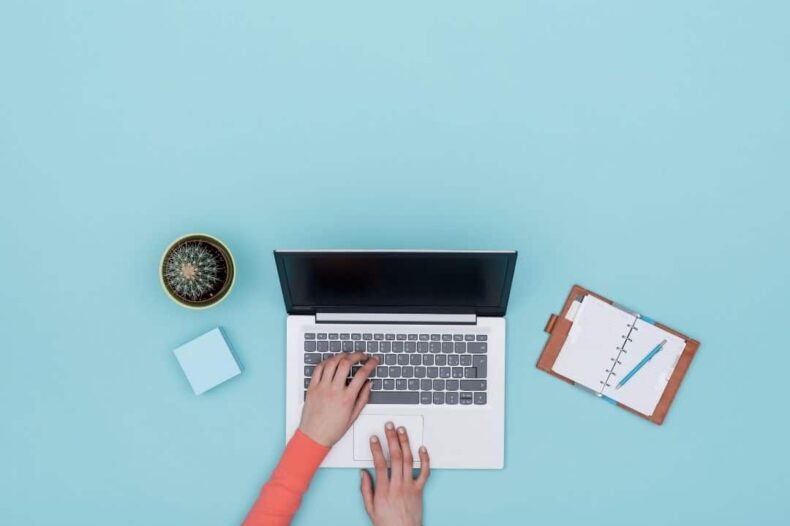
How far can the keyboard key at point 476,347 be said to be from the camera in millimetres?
1056

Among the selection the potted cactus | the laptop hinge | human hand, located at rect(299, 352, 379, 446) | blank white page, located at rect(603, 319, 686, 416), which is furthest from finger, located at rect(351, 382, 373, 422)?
blank white page, located at rect(603, 319, 686, 416)

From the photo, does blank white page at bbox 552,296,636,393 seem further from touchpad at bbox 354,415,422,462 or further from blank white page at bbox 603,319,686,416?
touchpad at bbox 354,415,422,462

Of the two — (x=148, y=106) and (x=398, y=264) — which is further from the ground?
(x=148, y=106)

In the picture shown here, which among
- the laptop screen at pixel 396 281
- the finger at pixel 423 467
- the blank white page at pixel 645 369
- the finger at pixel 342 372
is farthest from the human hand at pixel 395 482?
the blank white page at pixel 645 369

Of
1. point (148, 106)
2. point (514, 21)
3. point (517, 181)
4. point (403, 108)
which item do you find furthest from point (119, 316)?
point (514, 21)

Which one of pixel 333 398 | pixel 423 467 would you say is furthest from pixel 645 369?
pixel 333 398

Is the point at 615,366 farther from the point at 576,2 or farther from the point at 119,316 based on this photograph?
the point at 119,316

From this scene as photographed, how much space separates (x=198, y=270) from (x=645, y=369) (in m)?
0.73

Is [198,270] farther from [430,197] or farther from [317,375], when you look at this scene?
[430,197]

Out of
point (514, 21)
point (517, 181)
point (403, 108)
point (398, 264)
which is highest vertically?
point (514, 21)

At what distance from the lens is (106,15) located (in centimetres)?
108

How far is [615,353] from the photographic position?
1075mm

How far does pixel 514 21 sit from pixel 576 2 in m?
0.10

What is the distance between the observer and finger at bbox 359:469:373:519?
1.06 meters
